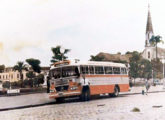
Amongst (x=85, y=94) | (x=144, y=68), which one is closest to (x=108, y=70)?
(x=85, y=94)

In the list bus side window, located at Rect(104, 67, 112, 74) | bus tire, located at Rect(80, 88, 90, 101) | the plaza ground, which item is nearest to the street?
the plaza ground

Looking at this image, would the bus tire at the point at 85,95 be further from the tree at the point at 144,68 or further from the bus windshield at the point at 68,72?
the tree at the point at 144,68

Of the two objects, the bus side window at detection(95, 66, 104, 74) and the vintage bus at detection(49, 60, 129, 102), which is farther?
the bus side window at detection(95, 66, 104, 74)

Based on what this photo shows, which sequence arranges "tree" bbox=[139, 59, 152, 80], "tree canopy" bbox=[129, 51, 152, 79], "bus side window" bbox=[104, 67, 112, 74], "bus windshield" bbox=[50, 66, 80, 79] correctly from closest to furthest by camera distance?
1. "bus windshield" bbox=[50, 66, 80, 79]
2. "bus side window" bbox=[104, 67, 112, 74]
3. "tree canopy" bbox=[129, 51, 152, 79]
4. "tree" bbox=[139, 59, 152, 80]

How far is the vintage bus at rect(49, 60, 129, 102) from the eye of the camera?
23.0 meters

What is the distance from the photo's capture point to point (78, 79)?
2312cm

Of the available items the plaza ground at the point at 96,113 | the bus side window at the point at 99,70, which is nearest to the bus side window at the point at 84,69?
the bus side window at the point at 99,70

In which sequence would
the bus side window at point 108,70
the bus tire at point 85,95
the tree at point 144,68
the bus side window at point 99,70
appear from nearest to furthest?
the bus tire at point 85,95 → the bus side window at point 99,70 → the bus side window at point 108,70 → the tree at point 144,68

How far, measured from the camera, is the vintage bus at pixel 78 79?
22953 millimetres

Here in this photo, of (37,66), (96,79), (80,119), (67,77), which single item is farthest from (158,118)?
(37,66)

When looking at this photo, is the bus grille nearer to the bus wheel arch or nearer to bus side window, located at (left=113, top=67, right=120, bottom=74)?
the bus wheel arch

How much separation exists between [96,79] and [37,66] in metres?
46.2

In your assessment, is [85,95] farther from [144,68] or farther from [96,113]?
[144,68]


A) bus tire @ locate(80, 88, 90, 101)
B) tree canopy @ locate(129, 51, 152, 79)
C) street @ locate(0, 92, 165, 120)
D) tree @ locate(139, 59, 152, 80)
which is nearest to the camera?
street @ locate(0, 92, 165, 120)
